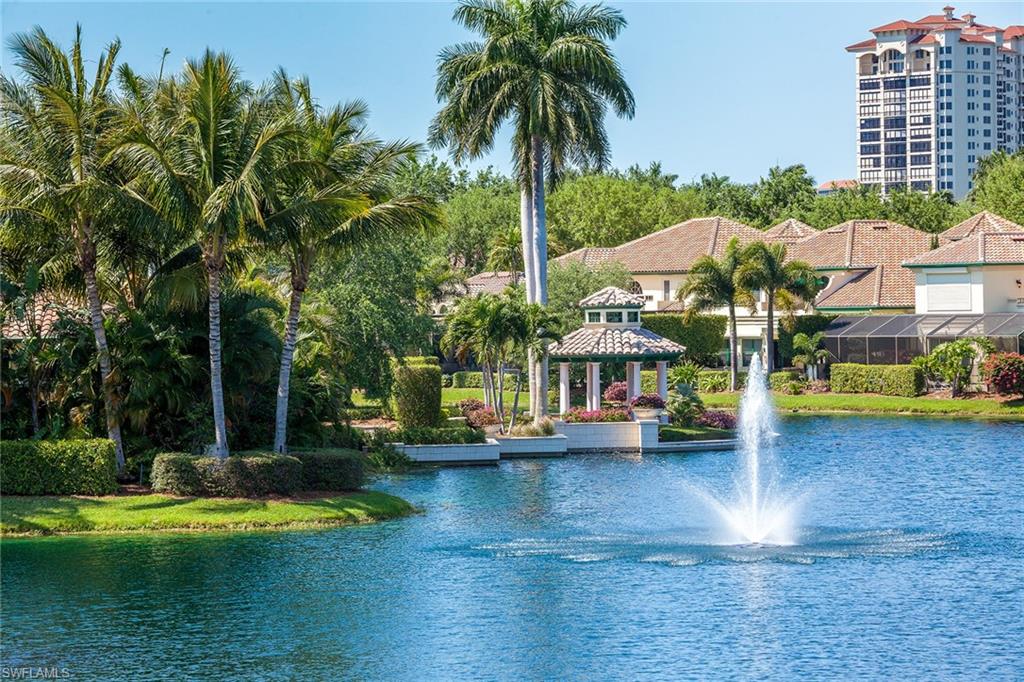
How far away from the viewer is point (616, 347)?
60.4 m

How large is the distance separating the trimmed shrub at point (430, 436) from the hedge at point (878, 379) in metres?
29.9

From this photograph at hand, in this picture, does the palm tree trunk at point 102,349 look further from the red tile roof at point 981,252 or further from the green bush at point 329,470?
the red tile roof at point 981,252

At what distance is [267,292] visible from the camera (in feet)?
171

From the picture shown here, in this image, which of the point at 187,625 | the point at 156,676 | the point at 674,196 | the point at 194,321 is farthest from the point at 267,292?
the point at 674,196

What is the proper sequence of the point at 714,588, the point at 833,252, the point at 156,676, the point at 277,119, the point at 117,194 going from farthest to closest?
1. the point at 833,252
2. the point at 277,119
3. the point at 117,194
4. the point at 714,588
5. the point at 156,676

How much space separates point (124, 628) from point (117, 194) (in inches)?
533

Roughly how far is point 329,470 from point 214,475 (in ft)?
11.4

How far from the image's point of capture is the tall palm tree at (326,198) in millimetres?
37906

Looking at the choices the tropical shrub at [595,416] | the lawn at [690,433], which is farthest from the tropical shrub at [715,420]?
the tropical shrub at [595,416]

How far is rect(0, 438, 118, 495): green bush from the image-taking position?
37.5 m

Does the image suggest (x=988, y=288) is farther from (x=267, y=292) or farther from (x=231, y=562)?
(x=231, y=562)

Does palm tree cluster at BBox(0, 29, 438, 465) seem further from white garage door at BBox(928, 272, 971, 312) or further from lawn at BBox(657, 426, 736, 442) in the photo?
white garage door at BBox(928, 272, 971, 312)

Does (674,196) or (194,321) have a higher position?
(674,196)

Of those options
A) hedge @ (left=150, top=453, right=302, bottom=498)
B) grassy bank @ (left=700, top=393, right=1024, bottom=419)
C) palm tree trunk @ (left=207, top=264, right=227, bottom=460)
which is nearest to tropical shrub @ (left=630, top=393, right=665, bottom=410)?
grassy bank @ (left=700, top=393, right=1024, bottom=419)
